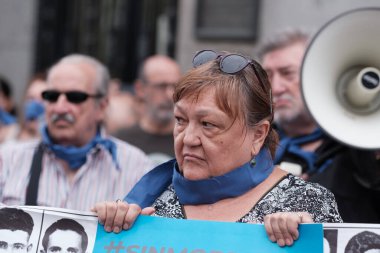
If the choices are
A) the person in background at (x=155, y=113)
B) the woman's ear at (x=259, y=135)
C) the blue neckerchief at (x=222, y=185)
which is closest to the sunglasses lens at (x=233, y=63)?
the woman's ear at (x=259, y=135)

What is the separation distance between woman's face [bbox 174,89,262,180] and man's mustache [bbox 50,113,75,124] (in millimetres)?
1909

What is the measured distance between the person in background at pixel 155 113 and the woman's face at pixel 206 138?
8.90ft

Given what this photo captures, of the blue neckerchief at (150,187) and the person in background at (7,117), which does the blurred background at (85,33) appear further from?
the blue neckerchief at (150,187)

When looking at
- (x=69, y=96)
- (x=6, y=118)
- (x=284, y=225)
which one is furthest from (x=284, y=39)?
(x=6, y=118)

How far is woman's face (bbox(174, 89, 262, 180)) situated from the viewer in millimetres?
3254

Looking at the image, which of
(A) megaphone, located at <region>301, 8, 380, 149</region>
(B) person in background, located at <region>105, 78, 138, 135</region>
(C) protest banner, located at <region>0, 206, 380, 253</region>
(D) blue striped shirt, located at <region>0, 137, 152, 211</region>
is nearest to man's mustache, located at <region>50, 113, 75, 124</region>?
(D) blue striped shirt, located at <region>0, 137, 152, 211</region>

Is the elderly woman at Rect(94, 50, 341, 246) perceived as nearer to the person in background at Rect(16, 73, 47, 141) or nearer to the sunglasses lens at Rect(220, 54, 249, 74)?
the sunglasses lens at Rect(220, 54, 249, 74)

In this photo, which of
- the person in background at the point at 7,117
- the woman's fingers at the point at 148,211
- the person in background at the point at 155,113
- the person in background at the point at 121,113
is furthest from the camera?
the person in background at the point at 7,117

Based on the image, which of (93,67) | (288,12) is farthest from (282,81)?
(288,12)

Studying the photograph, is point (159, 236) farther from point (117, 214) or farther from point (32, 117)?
point (32, 117)

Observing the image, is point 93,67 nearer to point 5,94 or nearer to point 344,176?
point 344,176

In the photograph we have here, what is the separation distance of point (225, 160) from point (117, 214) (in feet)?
1.31

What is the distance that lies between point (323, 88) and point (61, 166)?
1.43 meters

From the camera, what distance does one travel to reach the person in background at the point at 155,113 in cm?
636
